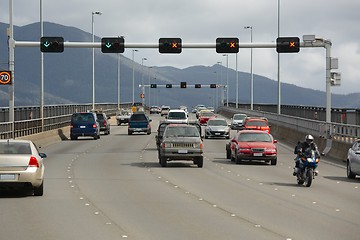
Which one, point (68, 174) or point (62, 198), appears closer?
point (62, 198)

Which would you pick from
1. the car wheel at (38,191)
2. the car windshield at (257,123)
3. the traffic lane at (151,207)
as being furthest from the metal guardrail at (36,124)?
the car wheel at (38,191)

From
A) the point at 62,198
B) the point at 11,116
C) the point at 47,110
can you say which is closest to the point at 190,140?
the point at 62,198

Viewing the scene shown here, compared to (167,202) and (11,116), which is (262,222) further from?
A: (11,116)

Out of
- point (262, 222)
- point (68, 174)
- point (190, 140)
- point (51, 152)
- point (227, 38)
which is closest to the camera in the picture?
point (262, 222)

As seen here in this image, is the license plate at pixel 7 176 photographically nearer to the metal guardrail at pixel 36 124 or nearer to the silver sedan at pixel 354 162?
the silver sedan at pixel 354 162

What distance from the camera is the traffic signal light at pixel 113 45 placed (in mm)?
44875

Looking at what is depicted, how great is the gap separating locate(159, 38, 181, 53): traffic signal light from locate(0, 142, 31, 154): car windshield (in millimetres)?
25274

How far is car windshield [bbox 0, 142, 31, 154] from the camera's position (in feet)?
65.2

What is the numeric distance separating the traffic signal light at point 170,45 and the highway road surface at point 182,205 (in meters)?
13.3

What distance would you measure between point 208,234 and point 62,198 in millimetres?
7192

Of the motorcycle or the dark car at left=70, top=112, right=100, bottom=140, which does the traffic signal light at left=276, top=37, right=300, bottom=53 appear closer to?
the dark car at left=70, top=112, right=100, bottom=140

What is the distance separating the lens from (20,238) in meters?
12.6

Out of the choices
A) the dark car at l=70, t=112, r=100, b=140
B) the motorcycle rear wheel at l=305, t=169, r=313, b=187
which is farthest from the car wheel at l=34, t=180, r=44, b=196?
the dark car at l=70, t=112, r=100, b=140

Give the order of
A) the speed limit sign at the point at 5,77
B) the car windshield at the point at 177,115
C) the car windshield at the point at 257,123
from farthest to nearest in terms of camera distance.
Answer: the car windshield at the point at 177,115 < the car windshield at the point at 257,123 < the speed limit sign at the point at 5,77
